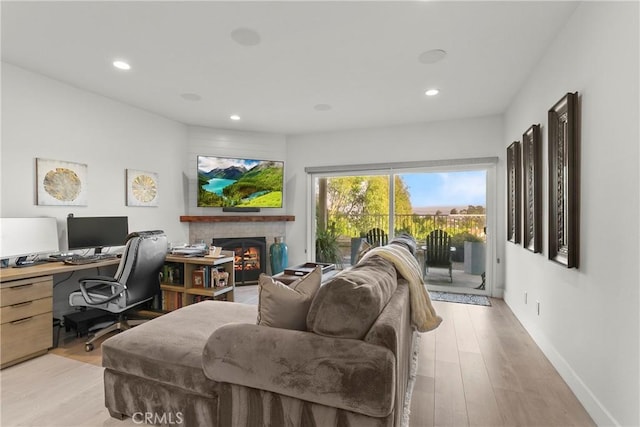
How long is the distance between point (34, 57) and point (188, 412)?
3267mm

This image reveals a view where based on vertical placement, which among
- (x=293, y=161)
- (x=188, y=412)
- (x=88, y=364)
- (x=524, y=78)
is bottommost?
(x=88, y=364)

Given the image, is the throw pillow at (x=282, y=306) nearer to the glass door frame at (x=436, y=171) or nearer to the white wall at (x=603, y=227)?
the white wall at (x=603, y=227)

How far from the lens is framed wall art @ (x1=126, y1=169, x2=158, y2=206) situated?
402cm

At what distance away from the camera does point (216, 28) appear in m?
2.38

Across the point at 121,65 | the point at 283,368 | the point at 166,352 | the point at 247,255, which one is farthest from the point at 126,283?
the point at 247,255

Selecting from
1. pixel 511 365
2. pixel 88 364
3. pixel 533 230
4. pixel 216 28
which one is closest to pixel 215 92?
pixel 216 28

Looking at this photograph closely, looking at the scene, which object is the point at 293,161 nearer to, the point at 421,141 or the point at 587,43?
the point at 421,141

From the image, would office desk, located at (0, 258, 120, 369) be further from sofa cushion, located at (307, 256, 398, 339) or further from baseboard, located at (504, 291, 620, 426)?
baseboard, located at (504, 291, 620, 426)

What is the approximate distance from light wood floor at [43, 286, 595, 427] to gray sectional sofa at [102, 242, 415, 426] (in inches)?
26.4

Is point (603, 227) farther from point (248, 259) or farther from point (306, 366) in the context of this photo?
point (248, 259)

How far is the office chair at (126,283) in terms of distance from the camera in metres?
2.76

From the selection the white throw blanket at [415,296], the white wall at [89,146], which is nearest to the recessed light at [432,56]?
the white throw blanket at [415,296]

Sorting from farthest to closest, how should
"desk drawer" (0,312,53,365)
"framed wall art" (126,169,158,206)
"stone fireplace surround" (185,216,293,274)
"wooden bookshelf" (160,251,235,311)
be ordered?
"stone fireplace surround" (185,216,293,274) < "framed wall art" (126,169,158,206) < "wooden bookshelf" (160,251,235,311) < "desk drawer" (0,312,53,365)

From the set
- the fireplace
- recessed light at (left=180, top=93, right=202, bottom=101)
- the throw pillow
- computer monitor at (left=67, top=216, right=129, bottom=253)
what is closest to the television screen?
the fireplace
